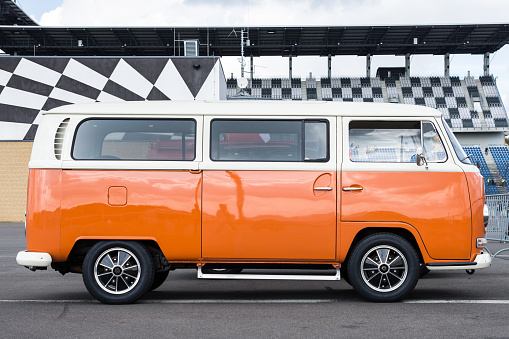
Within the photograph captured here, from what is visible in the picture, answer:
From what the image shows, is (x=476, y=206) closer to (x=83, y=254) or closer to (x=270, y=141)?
(x=270, y=141)

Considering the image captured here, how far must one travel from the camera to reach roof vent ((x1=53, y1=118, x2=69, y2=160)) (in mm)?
6672

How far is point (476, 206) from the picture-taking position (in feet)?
21.1

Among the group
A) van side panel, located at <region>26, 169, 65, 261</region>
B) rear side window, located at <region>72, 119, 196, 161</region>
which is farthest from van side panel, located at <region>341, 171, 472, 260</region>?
van side panel, located at <region>26, 169, 65, 261</region>

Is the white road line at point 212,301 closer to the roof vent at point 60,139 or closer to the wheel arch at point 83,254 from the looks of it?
the wheel arch at point 83,254

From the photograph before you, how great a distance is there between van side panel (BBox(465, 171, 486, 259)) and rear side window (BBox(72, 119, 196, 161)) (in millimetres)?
2984

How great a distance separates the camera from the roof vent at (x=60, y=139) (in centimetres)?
667

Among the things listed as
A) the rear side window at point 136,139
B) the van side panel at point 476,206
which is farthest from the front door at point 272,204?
the van side panel at point 476,206

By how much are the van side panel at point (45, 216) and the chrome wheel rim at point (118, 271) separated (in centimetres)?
46

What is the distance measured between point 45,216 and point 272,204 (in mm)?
2435

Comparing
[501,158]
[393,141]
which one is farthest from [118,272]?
[501,158]

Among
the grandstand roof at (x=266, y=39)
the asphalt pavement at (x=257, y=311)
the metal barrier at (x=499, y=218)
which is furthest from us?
the grandstand roof at (x=266, y=39)

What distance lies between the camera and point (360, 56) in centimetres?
4759

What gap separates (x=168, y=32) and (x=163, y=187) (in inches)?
1465

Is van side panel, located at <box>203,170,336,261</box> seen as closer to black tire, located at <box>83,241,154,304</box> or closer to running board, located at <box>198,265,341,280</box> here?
running board, located at <box>198,265,341,280</box>
